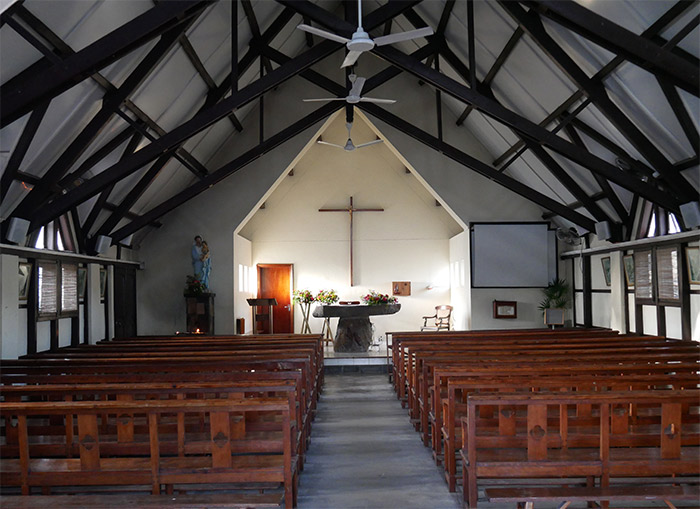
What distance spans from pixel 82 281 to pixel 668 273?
30.8 ft

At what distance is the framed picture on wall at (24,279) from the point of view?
7.81 meters

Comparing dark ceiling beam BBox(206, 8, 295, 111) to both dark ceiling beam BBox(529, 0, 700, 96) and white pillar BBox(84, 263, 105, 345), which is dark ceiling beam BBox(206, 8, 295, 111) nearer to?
white pillar BBox(84, 263, 105, 345)

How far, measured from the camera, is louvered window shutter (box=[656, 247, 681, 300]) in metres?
8.33

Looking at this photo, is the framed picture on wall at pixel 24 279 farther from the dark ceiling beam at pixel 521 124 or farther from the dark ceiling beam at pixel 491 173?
the dark ceiling beam at pixel 491 173

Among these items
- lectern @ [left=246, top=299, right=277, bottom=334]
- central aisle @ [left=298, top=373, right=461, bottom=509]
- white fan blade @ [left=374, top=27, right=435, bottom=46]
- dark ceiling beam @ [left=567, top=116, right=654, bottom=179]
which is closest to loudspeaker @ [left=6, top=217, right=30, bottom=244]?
central aisle @ [left=298, top=373, right=461, bottom=509]

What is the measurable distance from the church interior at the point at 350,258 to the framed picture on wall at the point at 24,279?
0.17 ft

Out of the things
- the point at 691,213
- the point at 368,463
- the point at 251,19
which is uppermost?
the point at 251,19

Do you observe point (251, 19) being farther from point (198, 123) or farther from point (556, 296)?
point (556, 296)

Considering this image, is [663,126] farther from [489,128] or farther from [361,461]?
[361,461]

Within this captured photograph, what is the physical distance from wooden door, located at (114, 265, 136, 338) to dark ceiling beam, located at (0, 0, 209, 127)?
6109mm

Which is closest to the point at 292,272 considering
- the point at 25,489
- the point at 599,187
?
the point at 599,187

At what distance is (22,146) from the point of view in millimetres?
6562

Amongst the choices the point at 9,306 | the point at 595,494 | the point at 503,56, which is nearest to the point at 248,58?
the point at 503,56

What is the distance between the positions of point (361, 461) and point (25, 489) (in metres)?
2.71
